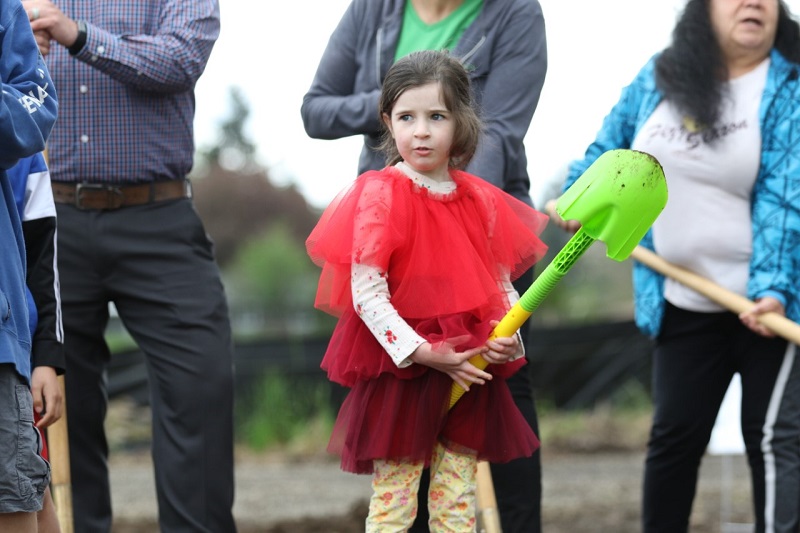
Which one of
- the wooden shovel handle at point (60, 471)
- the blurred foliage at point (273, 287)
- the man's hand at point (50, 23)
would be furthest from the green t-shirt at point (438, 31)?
the blurred foliage at point (273, 287)

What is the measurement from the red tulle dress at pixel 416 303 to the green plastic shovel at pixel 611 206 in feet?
0.63

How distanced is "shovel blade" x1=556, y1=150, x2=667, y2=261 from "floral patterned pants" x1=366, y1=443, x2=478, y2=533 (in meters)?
0.67

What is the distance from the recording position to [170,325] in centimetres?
383

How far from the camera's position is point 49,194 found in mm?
3145

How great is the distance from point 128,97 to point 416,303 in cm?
136

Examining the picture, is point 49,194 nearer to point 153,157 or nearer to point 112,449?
point 153,157

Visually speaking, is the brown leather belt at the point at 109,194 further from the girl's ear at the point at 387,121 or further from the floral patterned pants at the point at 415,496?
the floral patterned pants at the point at 415,496

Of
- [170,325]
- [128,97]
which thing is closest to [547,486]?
[170,325]

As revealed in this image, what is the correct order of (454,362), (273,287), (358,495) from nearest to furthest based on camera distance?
(454,362) < (358,495) < (273,287)

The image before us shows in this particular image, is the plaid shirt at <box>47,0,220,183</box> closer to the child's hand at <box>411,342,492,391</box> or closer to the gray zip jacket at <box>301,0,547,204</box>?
the gray zip jacket at <box>301,0,547,204</box>

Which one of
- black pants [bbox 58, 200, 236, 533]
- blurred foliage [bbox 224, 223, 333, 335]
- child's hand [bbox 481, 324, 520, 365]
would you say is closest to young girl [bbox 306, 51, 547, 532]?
child's hand [bbox 481, 324, 520, 365]

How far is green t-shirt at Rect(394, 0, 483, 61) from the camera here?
3586 mm

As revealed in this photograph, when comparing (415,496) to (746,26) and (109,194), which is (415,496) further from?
(746,26)

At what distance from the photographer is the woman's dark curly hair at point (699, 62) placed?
3998mm
